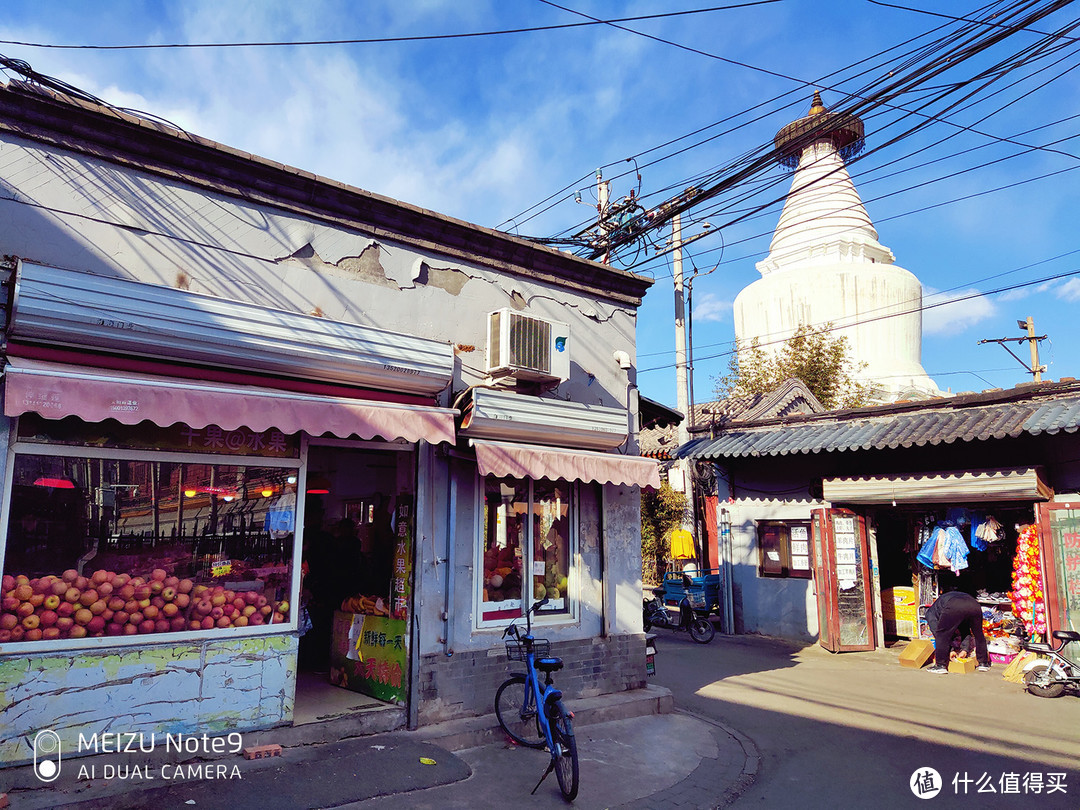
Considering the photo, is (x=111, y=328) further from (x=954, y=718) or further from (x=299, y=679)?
(x=954, y=718)

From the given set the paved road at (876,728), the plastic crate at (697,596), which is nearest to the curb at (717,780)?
the paved road at (876,728)

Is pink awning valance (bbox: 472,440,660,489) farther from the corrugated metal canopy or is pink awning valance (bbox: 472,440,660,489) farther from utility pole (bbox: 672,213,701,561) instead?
utility pole (bbox: 672,213,701,561)

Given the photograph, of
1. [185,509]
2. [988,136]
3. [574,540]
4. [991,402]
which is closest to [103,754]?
[185,509]

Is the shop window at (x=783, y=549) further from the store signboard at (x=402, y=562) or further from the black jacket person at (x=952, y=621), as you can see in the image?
the store signboard at (x=402, y=562)

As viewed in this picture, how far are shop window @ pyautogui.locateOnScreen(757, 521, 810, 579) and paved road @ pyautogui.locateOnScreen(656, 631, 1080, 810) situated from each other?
6.77 ft

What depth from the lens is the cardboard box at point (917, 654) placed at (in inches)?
442

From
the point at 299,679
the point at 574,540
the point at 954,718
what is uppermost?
the point at 574,540

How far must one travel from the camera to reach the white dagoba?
29844 millimetres

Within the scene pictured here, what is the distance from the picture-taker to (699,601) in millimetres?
15375

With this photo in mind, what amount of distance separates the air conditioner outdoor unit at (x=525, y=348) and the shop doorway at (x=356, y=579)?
1.41 meters

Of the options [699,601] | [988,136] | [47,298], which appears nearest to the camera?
[47,298]

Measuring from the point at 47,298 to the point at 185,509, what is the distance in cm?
195

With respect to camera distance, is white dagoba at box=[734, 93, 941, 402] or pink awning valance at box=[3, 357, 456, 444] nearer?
pink awning valance at box=[3, 357, 456, 444]

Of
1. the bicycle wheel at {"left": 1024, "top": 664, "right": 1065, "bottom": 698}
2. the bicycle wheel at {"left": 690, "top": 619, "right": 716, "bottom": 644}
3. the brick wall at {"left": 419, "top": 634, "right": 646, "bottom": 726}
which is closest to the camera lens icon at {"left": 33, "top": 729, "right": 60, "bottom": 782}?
the brick wall at {"left": 419, "top": 634, "right": 646, "bottom": 726}
